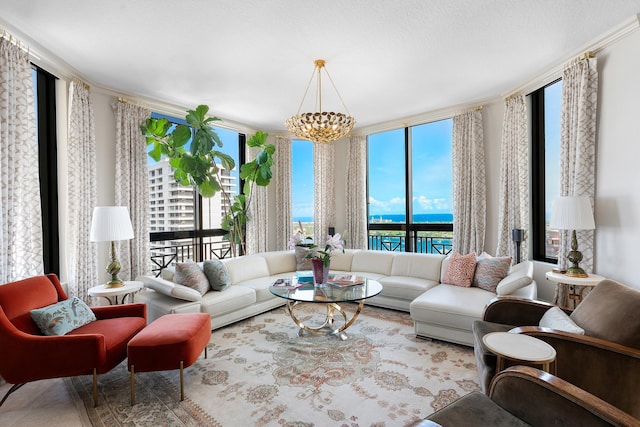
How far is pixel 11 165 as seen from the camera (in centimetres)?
258

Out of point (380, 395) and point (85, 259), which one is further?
point (85, 259)

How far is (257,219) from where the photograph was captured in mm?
6020

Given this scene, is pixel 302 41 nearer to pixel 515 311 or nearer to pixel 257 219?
pixel 515 311

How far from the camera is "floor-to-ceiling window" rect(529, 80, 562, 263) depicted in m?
3.91

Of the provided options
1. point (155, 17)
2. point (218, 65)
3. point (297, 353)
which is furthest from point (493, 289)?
point (155, 17)

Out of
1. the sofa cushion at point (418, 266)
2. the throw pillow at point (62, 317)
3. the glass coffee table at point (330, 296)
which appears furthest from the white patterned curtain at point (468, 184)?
the throw pillow at point (62, 317)

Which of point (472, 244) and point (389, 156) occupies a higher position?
point (389, 156)

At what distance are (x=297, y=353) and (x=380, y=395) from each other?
3.07 feet

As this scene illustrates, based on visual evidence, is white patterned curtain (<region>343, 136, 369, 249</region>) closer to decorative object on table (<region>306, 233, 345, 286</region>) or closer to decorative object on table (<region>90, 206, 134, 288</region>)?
decorative object on table (<region>306, 233, 345, 286</region>)

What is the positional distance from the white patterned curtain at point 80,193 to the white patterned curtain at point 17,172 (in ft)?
2.15

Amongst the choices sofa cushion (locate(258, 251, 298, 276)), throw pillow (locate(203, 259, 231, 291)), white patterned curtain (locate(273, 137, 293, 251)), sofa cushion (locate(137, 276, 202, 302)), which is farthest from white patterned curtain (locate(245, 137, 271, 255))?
sofa cushion (locate(137, 276, 202, 302))

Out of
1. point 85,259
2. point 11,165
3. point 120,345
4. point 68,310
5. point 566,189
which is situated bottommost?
point 120,345

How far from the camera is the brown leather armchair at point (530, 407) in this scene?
116cm

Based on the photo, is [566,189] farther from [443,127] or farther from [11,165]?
[11,165]
